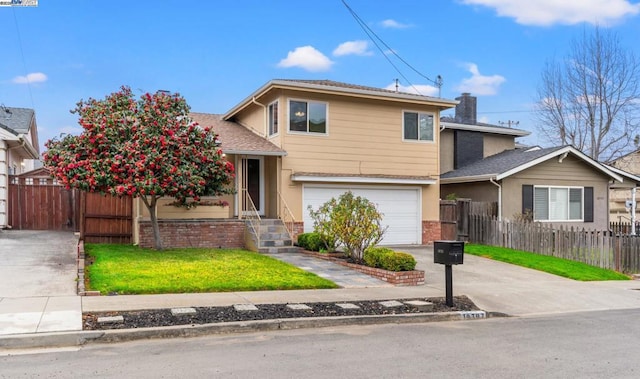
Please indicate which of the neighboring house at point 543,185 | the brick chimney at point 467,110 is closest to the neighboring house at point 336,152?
the neighboring house at point 543,185

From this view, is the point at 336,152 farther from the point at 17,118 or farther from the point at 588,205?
the point at 17,118

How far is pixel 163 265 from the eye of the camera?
12.6 metres

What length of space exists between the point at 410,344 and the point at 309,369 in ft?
6.23

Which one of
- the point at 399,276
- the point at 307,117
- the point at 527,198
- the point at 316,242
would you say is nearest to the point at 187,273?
the point at 399,276

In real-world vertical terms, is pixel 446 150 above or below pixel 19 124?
below

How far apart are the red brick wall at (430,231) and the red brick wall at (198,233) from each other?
7.17 meters

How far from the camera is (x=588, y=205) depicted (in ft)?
74.6

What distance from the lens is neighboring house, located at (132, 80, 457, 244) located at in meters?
18.3

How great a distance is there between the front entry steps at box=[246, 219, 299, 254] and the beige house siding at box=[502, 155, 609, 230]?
900 centimetres

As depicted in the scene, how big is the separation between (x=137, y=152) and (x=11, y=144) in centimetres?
806

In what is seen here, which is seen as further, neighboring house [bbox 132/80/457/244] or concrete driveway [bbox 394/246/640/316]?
neighboring house [bbox 132/80/457/244]

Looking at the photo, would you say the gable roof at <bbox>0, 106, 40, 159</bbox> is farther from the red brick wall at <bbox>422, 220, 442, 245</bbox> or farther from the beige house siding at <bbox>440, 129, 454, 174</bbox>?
the beige house siding at <bbox>440, 129, 454, 174</bbox>

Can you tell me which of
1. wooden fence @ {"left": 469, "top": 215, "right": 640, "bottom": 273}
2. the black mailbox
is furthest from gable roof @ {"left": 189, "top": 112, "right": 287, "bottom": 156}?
the black mailbox

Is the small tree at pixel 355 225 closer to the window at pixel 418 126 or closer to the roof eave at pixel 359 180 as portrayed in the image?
the roof eave at pixel 359 180
